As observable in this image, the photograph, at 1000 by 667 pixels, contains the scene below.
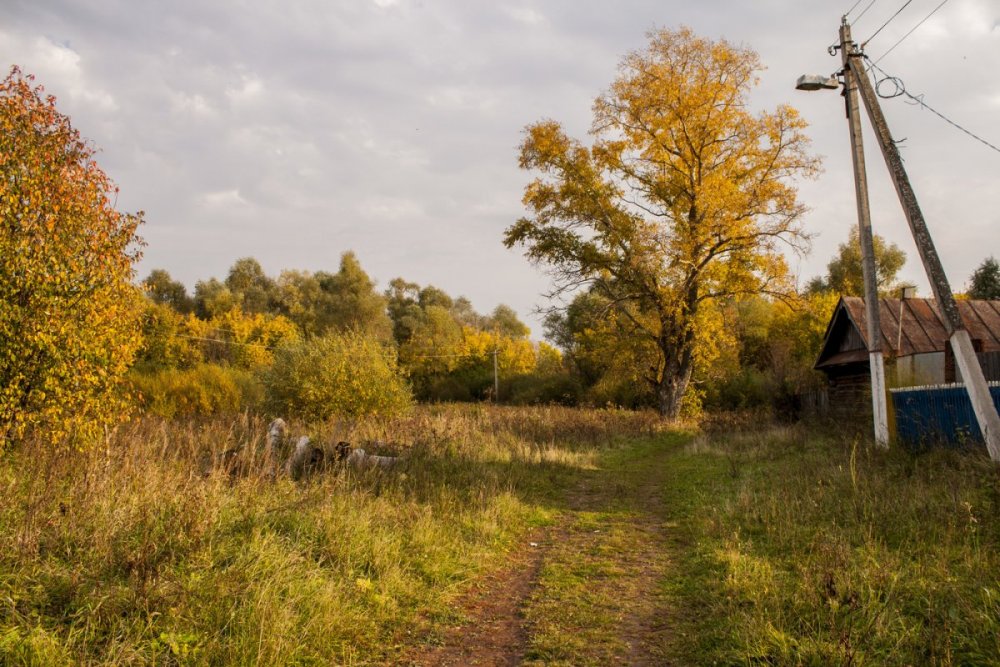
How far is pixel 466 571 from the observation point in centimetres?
634

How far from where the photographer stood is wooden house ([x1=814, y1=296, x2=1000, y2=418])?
56.5ft

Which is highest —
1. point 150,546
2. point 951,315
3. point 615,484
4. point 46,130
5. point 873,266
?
point 46,130

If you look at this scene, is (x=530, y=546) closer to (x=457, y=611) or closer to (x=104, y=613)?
(x=457, y=611)

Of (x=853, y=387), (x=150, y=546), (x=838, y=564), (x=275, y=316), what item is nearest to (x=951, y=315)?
(x=838, y=564)

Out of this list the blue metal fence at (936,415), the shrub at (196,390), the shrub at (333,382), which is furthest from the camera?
the shrub at (196,390)

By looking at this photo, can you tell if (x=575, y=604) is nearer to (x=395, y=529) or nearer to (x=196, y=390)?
(x=395, y=529)

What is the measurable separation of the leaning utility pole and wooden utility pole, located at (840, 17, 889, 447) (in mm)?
2753

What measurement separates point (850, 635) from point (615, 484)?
7988 millimetres

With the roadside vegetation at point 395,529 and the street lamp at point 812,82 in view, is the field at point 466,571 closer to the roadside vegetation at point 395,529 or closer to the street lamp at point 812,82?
the roadside vegetation at point 395,529

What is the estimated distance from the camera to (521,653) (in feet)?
14.8

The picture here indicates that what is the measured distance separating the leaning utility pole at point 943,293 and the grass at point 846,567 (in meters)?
0.63

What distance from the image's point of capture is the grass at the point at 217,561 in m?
3.99

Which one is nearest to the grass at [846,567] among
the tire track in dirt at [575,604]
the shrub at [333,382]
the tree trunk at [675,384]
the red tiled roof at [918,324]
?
the tire track in dirt at [575,604]

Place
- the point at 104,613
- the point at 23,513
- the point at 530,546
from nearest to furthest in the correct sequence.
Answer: the point at 104,613 < the point at 23,513 < the point at 530,546
